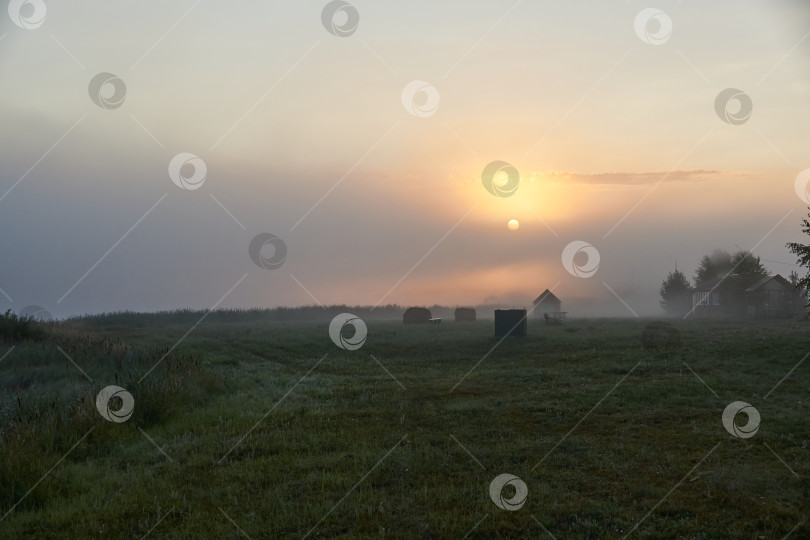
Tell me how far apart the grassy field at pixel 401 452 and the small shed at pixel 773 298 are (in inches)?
1530

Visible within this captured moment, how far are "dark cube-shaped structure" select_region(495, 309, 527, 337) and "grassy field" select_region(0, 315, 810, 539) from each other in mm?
15579

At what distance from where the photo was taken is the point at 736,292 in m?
65.9

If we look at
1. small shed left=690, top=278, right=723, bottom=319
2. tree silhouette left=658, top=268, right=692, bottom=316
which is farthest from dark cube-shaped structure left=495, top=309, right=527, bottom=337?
tree silhouette left=658, top=268, right=692, bottom=316

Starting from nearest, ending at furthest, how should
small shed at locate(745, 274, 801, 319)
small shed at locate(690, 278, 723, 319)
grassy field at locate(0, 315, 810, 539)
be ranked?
grassy field at locate(0, 315, 810, 539), small shed at locate(745, 274, 801, 319), small shed at locate(690, 278, 723, 319)

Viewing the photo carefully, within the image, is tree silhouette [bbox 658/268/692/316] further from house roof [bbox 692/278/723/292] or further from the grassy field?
the grassy field

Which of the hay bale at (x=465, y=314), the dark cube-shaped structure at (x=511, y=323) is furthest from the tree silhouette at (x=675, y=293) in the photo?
the dark cube-shaped structure at (x=511, y=323)

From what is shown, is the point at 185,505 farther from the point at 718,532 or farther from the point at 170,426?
the point at 718,532

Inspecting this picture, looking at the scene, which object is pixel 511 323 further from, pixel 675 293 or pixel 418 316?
pixel 675 293

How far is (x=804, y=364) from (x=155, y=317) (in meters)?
56.9

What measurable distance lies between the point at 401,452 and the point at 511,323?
29.6 meters

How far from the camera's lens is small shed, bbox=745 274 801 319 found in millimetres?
58875

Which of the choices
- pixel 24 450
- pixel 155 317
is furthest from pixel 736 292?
pixel 24 450

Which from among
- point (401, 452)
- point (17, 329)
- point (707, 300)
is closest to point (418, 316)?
point (707, 300)

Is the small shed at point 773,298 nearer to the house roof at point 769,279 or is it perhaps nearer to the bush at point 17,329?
the house roof at point 769,279
